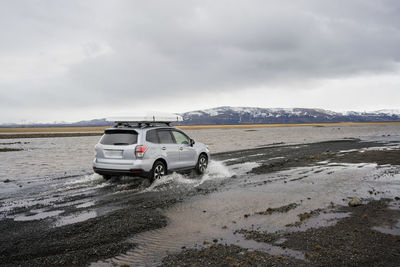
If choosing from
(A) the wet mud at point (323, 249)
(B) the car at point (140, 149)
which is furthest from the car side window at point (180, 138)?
(A) the wet mud at point (323, 249)

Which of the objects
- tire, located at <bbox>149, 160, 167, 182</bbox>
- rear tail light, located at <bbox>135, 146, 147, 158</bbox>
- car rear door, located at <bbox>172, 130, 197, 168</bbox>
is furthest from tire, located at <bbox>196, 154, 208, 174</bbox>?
rear tail light, located at <bbox>135, 146, 147, 158</bbox>

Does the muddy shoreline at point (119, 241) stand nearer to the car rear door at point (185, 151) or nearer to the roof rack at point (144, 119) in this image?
the roof rack at point (144, 119)

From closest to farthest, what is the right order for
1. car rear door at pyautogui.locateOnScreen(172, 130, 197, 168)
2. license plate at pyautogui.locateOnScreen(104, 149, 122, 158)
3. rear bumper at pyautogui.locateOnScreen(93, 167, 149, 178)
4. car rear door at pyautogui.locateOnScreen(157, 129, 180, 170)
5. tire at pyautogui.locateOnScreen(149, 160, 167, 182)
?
rear bumper at pyautogui.locateOnScreen(93, 167, 149, 178) → license plate at pyautogui.locateOnScreen(104, 149, 122, 158) → tire at pyautogui.locateOnScreen(149, 160, 167, 182) → car rear door at pyautogui.locateOnScreen(157, 129, 180, 170) → car rear door at pyautogui.locateOnScreen(172, 130, 197, 168)

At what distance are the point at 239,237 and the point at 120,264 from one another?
2178 millimetres

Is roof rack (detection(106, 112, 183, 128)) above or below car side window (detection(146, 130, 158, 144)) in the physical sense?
above

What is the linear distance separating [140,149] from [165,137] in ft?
5.18

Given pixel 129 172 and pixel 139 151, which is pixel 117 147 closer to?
pixel 139 151

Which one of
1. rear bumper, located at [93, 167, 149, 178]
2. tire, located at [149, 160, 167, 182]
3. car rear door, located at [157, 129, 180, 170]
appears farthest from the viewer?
car rear door, located at [157, 129, 180, 170]

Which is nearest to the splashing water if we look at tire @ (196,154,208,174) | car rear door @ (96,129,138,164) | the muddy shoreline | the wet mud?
tire @ (196,154,208,174)

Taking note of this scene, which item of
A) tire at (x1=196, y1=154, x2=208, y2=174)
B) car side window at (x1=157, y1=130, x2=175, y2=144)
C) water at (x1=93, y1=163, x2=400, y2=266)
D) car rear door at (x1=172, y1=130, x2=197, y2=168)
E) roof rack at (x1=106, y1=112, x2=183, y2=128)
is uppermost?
roof rack at (x1=106, y1=112, x2=183, y2=128)

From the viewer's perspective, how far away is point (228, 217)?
7199 mm

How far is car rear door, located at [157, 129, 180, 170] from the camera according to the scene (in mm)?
11480

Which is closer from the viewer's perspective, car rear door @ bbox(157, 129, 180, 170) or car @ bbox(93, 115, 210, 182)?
car @ bbox(93, 115, 210, 182)

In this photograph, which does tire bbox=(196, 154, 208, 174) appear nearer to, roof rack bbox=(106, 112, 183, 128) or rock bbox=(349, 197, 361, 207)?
roof rack bbox=(106, 112, 183, 128)
